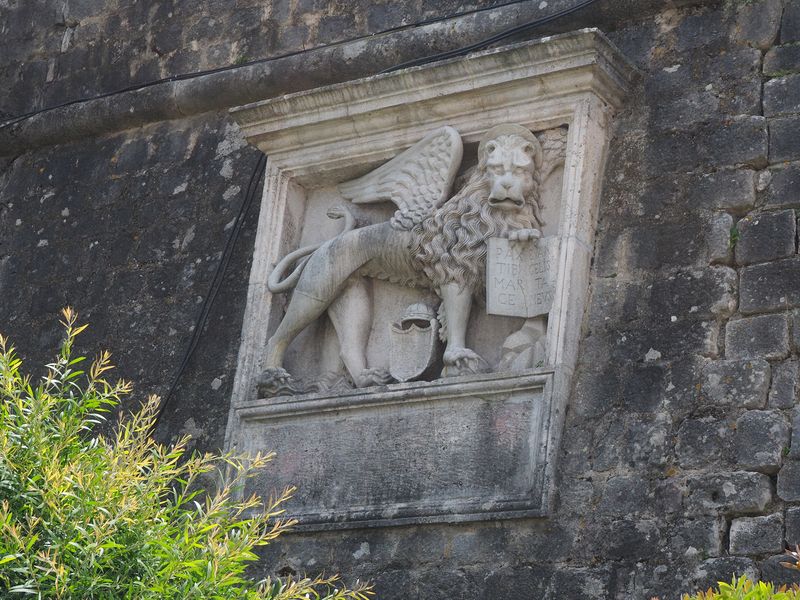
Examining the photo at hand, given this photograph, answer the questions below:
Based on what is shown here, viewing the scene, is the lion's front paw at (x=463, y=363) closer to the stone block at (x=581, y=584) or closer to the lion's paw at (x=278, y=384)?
the lion's paw at (x=278, y=384)

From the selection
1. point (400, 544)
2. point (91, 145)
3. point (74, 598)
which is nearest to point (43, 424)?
point (74, 598)

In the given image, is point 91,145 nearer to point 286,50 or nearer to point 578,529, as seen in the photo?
point 286,50

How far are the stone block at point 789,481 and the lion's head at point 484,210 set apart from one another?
1394 mm

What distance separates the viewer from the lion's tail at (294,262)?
7.14m

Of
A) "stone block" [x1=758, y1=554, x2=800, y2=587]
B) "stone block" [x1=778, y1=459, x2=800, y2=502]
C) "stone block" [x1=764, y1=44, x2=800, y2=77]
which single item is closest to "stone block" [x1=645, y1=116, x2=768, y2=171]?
"stone block" [x1=764, y1=44, x2=800, y2=77]

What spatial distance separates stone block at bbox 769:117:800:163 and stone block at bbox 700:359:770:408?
797 millimetres

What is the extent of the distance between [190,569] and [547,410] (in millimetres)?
1883

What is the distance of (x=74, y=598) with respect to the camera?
446cm

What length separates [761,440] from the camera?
5.84 metres

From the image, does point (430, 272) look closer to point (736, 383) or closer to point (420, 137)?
point (420, 137)

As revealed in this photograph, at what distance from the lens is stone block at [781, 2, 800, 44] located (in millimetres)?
6555

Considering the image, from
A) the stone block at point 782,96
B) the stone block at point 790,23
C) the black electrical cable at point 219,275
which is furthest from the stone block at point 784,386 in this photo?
the black electrical cable at point 219,275

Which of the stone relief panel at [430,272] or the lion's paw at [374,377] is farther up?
the stone relief panel at [430,272]

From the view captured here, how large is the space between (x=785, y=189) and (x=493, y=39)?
4.98 ft
